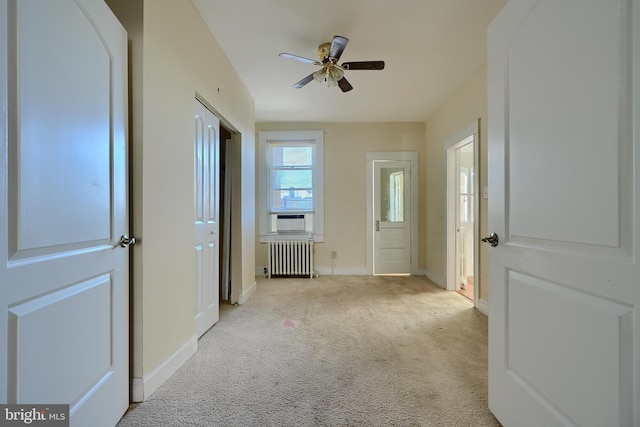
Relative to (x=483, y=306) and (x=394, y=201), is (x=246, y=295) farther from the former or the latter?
(x=394, y=201)

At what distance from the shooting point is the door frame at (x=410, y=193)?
4.94m

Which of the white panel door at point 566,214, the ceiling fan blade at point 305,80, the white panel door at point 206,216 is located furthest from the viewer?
the ceiling fan blade at point 305,80

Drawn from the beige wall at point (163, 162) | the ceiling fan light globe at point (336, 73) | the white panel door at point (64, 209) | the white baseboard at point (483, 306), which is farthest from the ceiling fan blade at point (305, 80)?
the white baseboard at point (483, 306)

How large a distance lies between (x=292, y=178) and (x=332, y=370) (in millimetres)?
3569

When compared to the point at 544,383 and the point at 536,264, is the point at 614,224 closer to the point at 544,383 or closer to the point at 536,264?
the point at 536,264

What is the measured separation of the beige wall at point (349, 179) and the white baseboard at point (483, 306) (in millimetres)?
1820

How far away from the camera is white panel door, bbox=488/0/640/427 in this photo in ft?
2.77

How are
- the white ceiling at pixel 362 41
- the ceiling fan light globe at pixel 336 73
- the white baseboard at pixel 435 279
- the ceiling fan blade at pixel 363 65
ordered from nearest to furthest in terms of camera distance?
1. the white ceiling at pixel 362 41
2. the ceiling fan blade at pixel 363 65
3. the ceiling fan light globe at pixel 336 73
4. the white baseboard at pixel 435 279

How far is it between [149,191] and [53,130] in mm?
617

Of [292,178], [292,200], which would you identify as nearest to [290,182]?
[292,178]

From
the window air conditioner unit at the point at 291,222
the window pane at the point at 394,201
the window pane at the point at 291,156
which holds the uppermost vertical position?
the window pane at the point at 291,156

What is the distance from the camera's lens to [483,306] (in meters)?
3.08

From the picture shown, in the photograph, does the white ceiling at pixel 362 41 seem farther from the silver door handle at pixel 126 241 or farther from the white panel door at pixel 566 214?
the silver door handle at pixel 126 241

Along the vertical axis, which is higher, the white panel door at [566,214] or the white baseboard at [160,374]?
the white panel door at [566,214]
